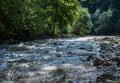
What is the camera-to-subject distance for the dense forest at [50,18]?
22344 millimetres

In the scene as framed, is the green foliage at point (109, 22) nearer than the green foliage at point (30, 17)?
No

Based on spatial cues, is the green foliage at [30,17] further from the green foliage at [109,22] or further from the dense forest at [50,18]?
the green foliage at [109,22]

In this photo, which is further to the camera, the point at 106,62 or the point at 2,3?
the point at 2,3

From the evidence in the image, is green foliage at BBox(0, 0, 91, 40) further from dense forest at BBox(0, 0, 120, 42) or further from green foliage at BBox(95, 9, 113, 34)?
green foliage at BBox(95, 9, 113, 34)

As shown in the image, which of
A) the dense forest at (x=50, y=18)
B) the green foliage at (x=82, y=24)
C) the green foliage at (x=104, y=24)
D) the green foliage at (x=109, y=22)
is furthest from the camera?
the green foliage at (x=104, y=24)

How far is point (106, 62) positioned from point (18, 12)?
551 inches

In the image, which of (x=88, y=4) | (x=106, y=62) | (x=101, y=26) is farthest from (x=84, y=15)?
(x=106, y=62)

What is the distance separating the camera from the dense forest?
22.3 meters

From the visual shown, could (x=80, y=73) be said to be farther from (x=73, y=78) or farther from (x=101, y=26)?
(x=101, y=26)

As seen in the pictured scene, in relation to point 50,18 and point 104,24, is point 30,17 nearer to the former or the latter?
point 50,18

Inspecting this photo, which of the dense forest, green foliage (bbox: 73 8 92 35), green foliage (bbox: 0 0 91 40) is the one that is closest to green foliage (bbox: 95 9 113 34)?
the dense forest

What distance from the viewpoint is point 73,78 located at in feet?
27.3

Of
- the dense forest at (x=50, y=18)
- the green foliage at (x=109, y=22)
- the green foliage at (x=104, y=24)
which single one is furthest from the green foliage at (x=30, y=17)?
the green foliage at (x=104, y=24)

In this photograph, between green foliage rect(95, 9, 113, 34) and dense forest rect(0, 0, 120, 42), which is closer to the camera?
dense forest rect(0, 0, 120, 42)
